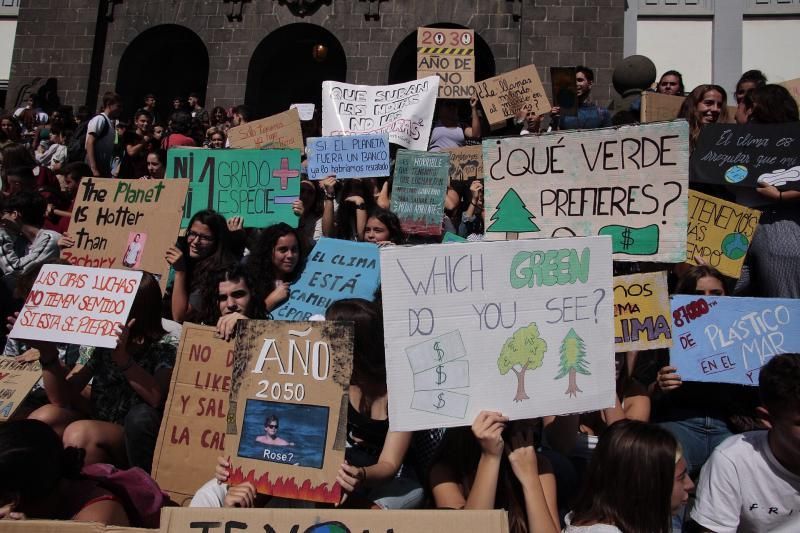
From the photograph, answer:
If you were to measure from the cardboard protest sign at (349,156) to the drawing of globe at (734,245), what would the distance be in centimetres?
276

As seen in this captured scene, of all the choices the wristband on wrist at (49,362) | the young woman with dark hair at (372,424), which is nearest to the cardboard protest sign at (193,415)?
the young woman with dark hair at (372,424)

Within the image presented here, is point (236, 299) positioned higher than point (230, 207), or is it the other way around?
point (230, 207)

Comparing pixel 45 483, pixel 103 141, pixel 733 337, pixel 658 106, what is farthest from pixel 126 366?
pixel 103 141

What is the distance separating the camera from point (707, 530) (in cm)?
302

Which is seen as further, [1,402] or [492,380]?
[1,402]

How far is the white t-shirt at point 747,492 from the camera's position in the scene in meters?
2.97

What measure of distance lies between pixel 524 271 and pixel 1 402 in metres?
2.89

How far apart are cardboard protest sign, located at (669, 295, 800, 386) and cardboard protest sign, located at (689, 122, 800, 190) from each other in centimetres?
130

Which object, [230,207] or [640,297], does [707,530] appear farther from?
[230,207]

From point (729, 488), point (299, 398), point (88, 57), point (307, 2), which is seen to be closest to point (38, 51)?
point (88, 57)

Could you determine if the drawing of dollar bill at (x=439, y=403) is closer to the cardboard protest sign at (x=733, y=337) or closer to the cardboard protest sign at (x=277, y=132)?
the cardboard protest sign at (x=733, y=337)

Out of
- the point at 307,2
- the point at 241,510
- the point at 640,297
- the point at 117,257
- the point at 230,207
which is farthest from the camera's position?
the point at 307,2

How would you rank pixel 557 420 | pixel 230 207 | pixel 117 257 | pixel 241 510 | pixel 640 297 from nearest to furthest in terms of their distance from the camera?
pixel 241 510, pixel 557 420, pixel 640 297, pixel 117 257, pixel 230 207

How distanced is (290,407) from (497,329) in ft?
2.82
